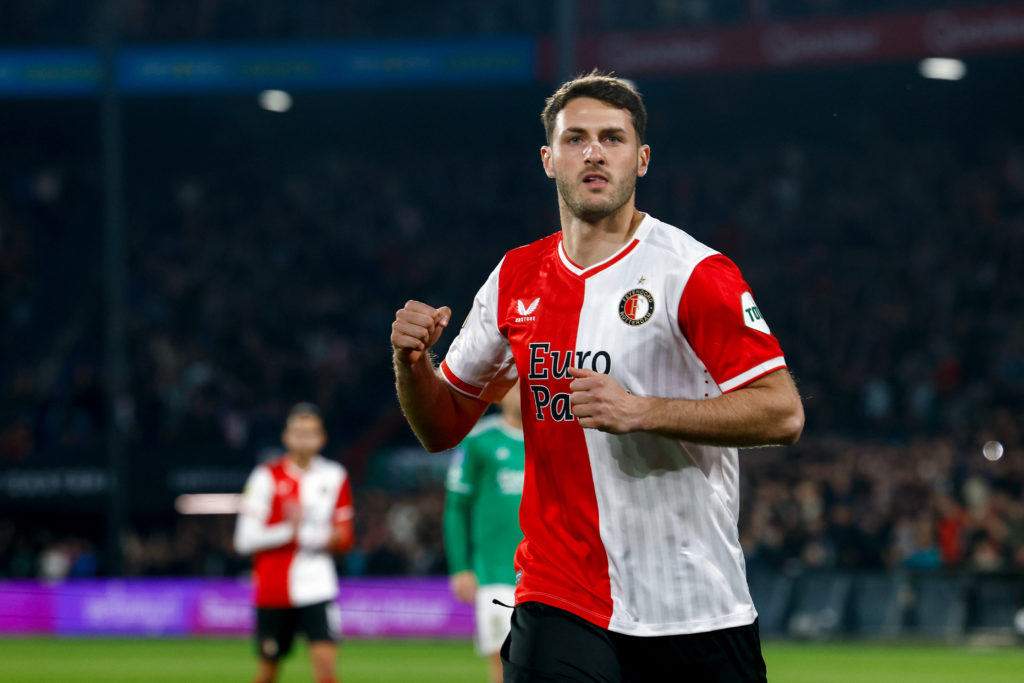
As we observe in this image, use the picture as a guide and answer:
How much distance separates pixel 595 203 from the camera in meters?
4.29

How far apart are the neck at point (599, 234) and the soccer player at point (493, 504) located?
4.22m

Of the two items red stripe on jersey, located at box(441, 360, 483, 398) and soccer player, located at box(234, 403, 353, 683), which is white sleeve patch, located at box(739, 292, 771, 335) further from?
soccer player, located at box(234, 403, 353, 683)

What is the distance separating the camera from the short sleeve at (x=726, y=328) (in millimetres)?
4008

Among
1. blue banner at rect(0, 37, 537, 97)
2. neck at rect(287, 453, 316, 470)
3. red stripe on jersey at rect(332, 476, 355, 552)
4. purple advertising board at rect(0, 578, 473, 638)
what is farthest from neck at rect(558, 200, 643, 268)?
blue banner at rect(0, 37, 537, 97)

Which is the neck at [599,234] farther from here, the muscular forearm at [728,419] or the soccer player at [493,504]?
the soccer player at [493,504]

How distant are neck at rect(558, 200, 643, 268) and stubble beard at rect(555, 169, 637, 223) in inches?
1.6

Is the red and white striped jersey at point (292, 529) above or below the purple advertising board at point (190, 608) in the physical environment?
above

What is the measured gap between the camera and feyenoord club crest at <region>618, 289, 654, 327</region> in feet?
13.7

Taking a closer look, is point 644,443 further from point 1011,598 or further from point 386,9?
point 386,9

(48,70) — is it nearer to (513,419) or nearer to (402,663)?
(402,663)

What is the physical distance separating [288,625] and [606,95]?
23.2ft

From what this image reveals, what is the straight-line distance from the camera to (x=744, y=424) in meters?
3.92

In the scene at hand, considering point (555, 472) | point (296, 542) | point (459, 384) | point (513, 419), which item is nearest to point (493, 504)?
point (513, 419)

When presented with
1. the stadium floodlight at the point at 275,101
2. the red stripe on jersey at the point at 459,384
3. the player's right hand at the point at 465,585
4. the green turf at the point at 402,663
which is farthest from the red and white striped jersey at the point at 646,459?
the stadium floodlight at the point at 275,101
